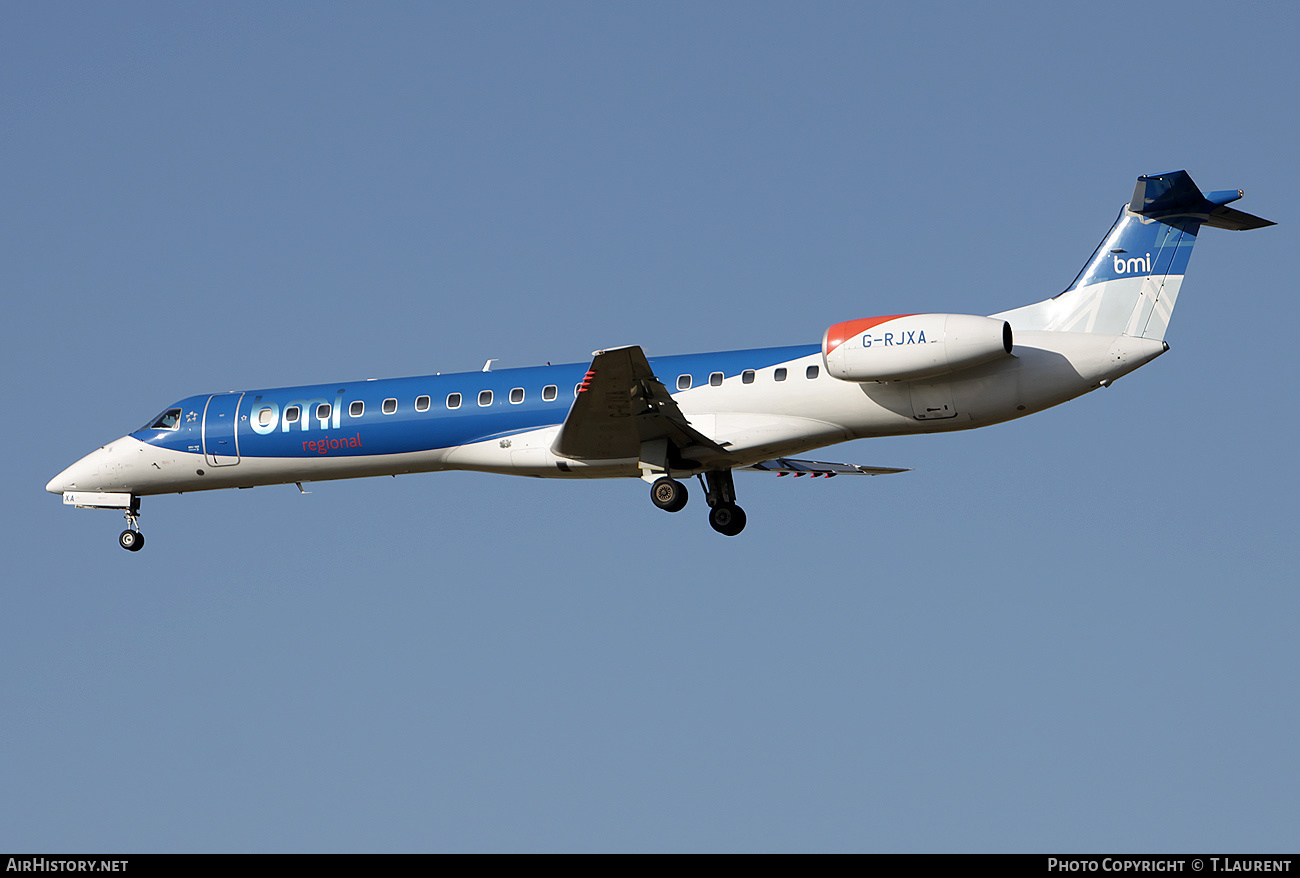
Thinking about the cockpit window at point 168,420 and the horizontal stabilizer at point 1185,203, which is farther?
the cockpit window at point 168,420

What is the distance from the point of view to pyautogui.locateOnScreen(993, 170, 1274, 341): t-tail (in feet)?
71.4

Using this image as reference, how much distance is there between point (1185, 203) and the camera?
21.8 m

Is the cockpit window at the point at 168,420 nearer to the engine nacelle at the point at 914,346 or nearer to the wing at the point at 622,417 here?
the wing at the point at 622,417

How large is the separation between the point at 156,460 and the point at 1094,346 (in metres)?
16.3

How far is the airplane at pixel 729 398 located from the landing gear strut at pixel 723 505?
0.03 m

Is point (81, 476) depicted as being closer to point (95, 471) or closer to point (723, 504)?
point (95, 471)

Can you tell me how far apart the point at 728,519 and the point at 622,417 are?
3876mm

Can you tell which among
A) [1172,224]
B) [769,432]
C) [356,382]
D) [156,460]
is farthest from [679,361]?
[156,460]

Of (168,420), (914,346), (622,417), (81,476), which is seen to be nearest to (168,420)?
(168,420)

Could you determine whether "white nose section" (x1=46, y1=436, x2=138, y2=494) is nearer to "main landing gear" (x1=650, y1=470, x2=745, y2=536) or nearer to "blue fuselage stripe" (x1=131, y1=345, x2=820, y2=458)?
"blue fuselage stripe" (x1=131, y1=345, x2=820, y2=458)

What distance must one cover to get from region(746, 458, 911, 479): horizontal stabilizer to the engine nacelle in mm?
5763

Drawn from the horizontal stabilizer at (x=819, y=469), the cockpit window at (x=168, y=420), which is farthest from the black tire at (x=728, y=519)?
the cockpit window at (x=168, y=420)

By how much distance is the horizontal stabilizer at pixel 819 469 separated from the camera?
27422 mm
